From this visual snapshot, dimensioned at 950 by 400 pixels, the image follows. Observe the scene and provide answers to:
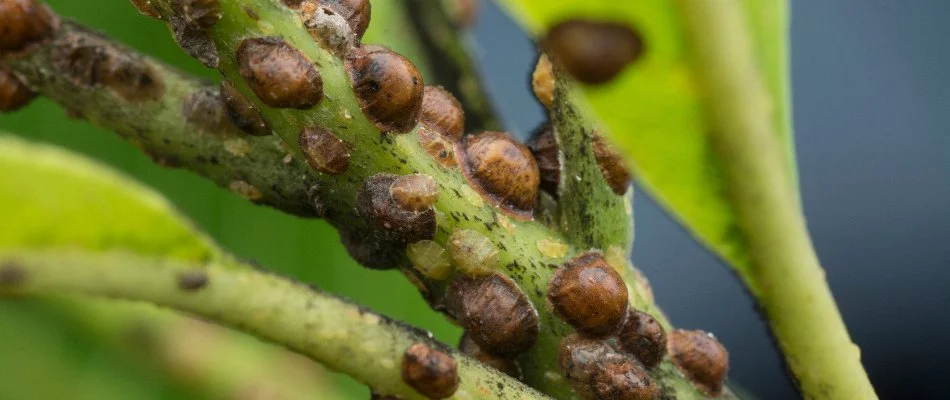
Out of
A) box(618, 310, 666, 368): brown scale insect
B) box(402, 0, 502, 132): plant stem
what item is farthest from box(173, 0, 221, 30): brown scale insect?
box(402, 0, 502, 132): plant stem

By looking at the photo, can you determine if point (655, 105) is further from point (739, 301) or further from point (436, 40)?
point (739, 301)

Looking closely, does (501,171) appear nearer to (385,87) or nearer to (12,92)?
(385,87)

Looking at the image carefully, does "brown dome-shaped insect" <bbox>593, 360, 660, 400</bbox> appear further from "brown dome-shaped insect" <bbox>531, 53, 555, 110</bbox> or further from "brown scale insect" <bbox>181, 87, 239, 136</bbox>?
"brown scale insect" <bbox>181, 87, 239, 136</bbox>

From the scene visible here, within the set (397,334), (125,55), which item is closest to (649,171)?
(397,334)

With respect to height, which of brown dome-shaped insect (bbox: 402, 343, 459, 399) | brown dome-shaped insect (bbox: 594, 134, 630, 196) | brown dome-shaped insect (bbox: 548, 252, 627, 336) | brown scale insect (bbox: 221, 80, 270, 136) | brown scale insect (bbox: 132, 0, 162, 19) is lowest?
brown dome-shaped insect (bbox: 402, 343, 459, 399)


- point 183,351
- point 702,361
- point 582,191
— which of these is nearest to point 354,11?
point 582,191
